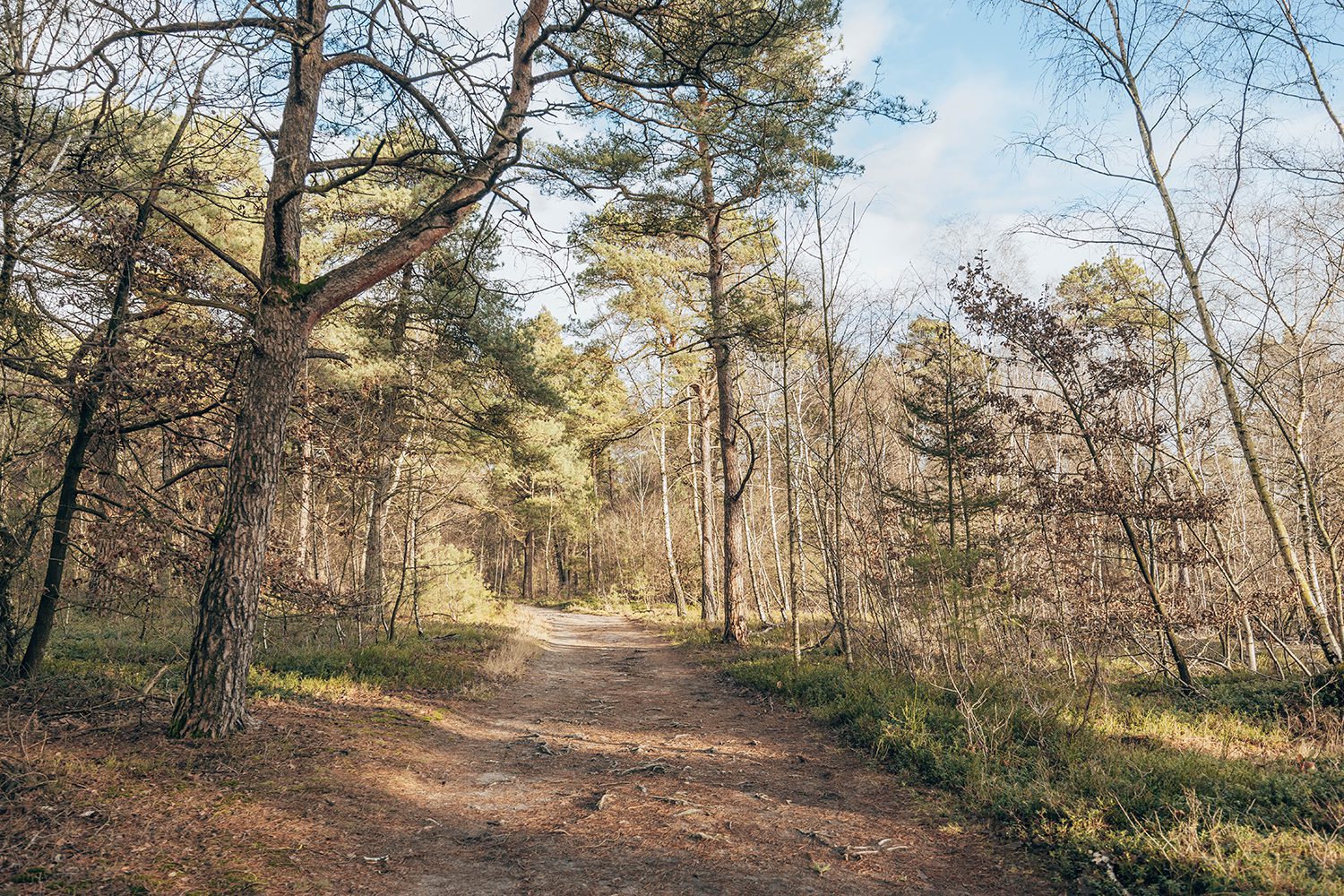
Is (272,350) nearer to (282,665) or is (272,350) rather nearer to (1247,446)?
(282,665)

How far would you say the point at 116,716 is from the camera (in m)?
5.23

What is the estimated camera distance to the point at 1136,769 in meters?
4.88

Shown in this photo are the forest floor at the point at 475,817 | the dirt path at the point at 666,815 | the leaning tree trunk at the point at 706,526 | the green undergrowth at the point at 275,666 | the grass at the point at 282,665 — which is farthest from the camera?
the leaning tree trunk at the point at 706,526

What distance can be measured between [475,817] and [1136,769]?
5.04 meters

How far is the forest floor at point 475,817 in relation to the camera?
11.6 ft

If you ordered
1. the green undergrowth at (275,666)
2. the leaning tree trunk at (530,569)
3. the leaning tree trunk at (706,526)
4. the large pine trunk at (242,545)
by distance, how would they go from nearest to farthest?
the large pine trunk at (242,545)
the green undergrowth at (275,666)
the leaning tree trunk at (706,526)
the leaning tree trunk at (530,569)

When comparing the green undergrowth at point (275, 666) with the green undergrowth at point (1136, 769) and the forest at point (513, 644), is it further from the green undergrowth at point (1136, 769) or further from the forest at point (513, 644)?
the green undergrowth at point (1136, 769)

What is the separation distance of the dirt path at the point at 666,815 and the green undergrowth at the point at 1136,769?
0.40 metres

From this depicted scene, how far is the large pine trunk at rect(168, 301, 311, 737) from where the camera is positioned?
518 cm

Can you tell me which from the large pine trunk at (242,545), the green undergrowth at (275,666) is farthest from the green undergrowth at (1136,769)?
the large pine trunk at (242,545)

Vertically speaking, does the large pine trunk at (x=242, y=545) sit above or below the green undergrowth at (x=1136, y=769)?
above

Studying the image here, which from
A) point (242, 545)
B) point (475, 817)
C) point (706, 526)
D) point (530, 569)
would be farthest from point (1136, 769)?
point (530, 569)

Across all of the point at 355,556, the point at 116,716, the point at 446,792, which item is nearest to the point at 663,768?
the point at 446,792

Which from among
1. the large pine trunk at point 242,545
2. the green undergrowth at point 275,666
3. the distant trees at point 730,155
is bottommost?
the green undergrowth at point 275,666
